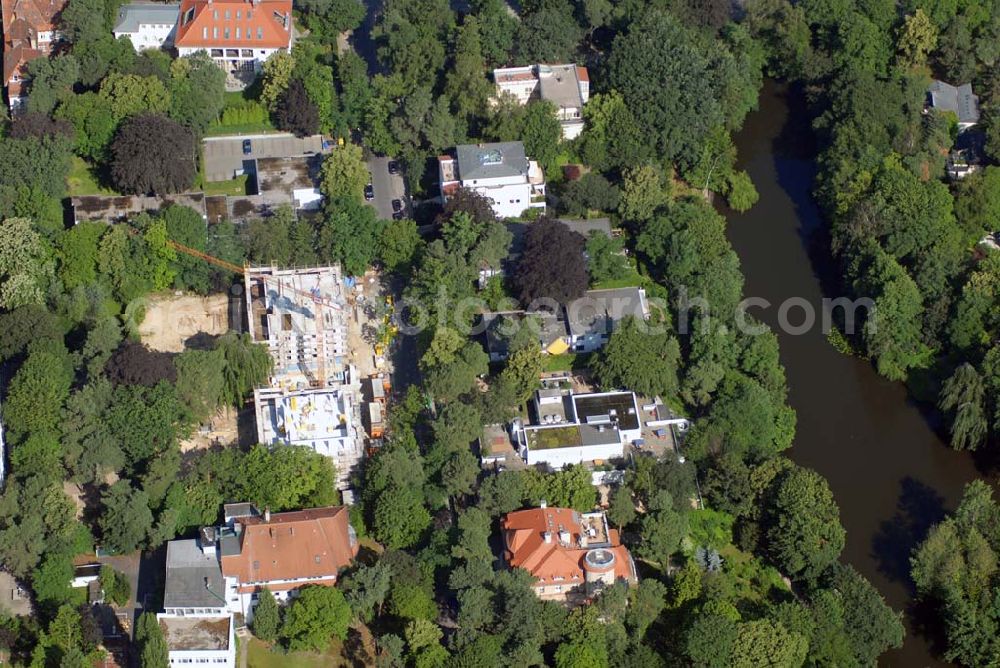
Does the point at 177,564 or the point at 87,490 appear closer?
the point at 177,564

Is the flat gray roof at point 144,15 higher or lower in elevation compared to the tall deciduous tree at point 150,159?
higher

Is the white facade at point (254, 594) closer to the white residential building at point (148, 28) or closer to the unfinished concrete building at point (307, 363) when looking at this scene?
the unfinished concrete building at point (307, 363)

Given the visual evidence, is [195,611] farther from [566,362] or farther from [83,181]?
[83,181]

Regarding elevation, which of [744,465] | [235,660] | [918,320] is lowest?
[235,660]

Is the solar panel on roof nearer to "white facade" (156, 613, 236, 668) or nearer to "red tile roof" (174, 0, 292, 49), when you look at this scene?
→ "red tile roof" (174, 0, 292, 49)

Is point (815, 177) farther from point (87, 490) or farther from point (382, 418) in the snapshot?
point (87, 490)

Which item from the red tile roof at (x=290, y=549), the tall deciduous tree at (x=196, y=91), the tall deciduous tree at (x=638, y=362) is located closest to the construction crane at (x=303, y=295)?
the tall deciduous tree at (x=196, y=91)

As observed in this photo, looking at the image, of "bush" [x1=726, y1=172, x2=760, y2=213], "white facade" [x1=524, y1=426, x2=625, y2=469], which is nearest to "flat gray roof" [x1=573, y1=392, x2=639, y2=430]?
"white facade" [x1=524, y1=426, x2=625, y2=469]

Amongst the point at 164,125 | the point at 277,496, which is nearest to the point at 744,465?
the point at 277,496
